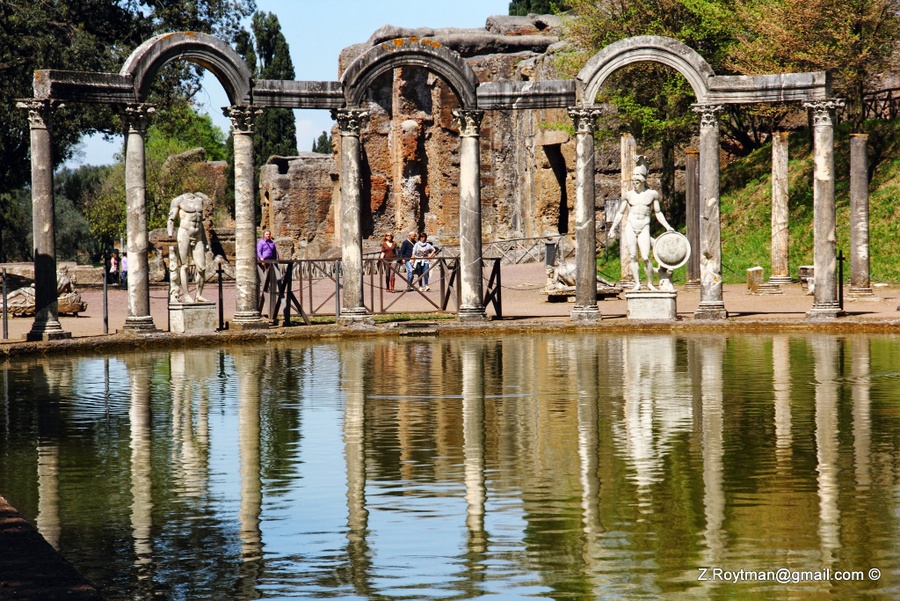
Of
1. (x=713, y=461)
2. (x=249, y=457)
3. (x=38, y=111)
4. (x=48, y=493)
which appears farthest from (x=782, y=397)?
(x=38, y=111)

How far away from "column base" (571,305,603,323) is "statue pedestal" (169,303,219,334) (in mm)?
5676

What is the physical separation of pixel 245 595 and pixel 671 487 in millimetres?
2972

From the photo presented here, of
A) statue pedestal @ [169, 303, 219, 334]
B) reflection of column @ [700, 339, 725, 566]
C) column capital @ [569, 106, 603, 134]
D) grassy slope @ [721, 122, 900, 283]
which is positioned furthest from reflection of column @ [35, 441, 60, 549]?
grassy slope @ [721, 122, 900, 283]

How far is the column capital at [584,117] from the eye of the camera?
19203 millimetres

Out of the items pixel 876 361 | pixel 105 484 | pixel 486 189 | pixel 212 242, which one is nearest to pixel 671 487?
pixel 105 484

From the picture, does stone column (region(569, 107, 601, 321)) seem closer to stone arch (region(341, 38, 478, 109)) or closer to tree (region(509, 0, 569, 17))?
stone arch (region(341, 38, 478, 109))

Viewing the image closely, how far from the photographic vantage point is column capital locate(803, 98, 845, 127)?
18812mm

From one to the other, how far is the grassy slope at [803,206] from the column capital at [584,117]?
372 inches

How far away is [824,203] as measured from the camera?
1891cm

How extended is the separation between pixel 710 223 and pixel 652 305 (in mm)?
1630

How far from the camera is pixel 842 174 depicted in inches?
1199

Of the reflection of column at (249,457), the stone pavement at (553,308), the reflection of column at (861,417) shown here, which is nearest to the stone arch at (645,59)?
the stone pavement at (553,308)

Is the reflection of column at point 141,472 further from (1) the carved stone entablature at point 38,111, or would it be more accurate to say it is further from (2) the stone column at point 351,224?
(2) the stone column at point 351,224

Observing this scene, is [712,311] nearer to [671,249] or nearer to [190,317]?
[671,249]
